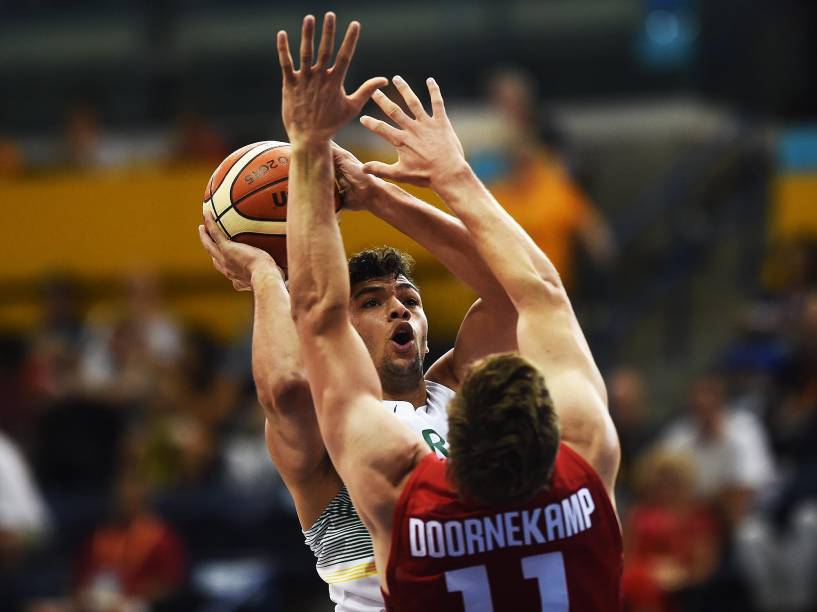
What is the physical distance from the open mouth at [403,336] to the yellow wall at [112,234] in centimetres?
825

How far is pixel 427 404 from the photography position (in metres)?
5.14

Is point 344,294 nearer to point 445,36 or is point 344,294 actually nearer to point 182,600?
point 182,600

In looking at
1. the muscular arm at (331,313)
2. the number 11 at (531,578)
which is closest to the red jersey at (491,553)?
the number 11 at (531,578)

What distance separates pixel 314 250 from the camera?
439cm

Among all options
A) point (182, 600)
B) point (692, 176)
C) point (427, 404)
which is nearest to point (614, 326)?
point (692, 176)

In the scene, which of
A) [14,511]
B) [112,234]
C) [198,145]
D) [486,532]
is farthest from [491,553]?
[112,234]

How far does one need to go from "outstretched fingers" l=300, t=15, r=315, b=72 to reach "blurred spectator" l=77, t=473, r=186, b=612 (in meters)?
6.18

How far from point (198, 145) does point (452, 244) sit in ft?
28.3

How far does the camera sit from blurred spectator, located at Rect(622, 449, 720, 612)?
9.30 m

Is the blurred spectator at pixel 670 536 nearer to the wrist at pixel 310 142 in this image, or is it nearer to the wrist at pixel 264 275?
the wrist at pixel 264 275

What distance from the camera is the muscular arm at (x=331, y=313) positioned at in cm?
420

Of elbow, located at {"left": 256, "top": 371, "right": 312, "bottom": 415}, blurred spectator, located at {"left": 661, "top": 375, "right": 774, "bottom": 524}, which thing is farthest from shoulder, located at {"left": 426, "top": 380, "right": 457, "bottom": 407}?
blurred spectator, located at {"left": 661, "top": 375, "right": 774, "bottom": 524}

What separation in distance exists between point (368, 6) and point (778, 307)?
264 inches

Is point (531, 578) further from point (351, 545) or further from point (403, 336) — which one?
point (403, 336)
